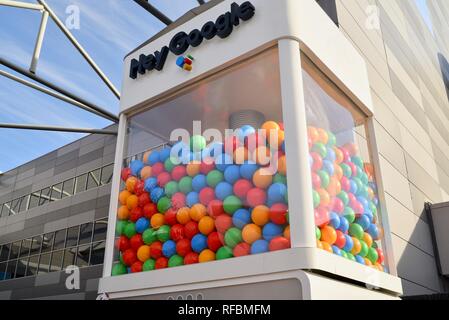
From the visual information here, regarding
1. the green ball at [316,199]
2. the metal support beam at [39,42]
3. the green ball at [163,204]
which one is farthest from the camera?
the metal support beam at [39,42]

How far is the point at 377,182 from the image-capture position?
15.0 ft

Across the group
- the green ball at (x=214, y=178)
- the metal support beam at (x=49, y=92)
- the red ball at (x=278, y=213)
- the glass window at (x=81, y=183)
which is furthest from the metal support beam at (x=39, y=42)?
the glass window at (x=81, y=183)

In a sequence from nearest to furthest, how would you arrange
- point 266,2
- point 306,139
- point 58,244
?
1. point 306,139
2. point 266,2
3. point 58,244

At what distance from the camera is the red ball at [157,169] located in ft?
13.9

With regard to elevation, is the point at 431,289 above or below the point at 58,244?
below

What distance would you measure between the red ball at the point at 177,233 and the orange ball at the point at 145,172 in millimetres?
702

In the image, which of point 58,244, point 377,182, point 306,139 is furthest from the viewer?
point 58,244

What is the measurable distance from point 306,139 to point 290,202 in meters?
0.53

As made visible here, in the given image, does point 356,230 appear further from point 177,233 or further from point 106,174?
point 106,174

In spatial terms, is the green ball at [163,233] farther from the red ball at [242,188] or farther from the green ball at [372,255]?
the green ball at [372,255]
